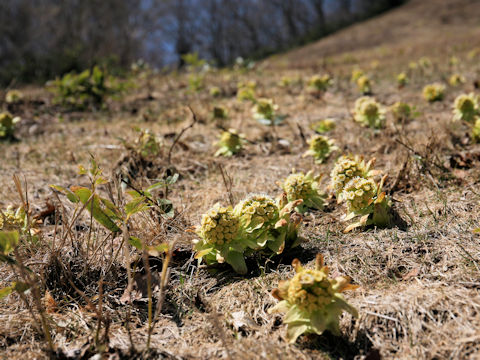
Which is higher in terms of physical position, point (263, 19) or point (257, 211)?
point (263, 19)

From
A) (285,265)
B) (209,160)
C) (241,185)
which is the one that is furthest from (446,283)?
(209,160)

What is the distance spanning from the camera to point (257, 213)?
163 centimetres

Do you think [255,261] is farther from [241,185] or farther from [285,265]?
[241,185]

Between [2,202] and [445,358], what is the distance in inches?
99.0

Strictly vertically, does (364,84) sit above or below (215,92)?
below

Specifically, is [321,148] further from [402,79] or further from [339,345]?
[402,79]

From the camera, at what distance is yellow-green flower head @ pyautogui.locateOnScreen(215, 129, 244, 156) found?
10.1 feet

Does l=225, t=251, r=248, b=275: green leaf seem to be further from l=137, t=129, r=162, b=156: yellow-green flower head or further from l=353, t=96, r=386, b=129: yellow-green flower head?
l=353, t=96, r=386, b=129: yellow-green flower head

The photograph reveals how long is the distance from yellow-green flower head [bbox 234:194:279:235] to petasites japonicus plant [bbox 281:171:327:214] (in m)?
0.33

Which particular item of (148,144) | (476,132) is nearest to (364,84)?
(476,132)

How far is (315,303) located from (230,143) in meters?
2.04

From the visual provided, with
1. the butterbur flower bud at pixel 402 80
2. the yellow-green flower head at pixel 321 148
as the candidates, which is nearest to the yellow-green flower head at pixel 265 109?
the yellow-green flower head at pixel 321 148

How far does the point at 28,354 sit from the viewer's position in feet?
4.09

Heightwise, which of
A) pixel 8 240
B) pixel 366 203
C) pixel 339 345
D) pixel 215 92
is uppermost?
pixel 215 92
